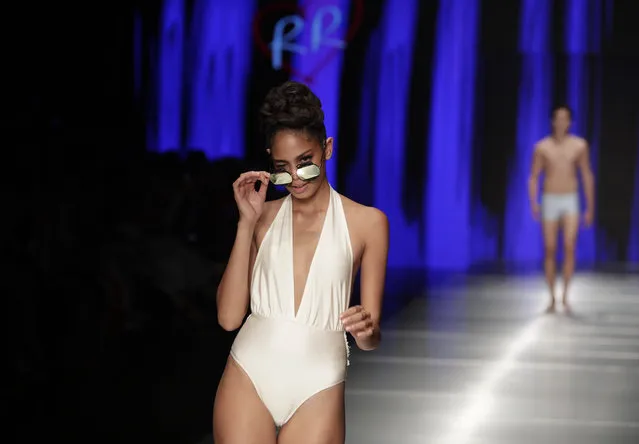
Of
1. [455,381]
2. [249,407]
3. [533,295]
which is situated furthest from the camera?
[533,295]

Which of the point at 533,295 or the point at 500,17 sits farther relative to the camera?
the point at 500,17

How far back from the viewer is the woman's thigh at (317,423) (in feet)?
6.93

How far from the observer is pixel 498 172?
39.6 ft

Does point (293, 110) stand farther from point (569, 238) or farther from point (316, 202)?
point (569, 238)

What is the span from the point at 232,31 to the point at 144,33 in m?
0.99

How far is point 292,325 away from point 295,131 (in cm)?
39

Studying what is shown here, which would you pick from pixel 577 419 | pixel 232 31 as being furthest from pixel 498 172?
pixel 577 419

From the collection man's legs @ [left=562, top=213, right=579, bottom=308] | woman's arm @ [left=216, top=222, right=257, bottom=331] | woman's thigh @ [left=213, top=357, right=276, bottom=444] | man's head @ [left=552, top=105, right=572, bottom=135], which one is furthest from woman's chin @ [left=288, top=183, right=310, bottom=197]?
man's legs @ [left=562, top=213, right=579, bottom=308]

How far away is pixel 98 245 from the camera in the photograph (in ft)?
18.9

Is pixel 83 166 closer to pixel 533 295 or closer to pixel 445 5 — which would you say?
pixel 533 295

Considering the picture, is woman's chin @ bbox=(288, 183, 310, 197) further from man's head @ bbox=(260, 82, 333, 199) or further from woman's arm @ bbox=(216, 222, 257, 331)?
woman's arm @ bbox=(216, 222, 257, 331)

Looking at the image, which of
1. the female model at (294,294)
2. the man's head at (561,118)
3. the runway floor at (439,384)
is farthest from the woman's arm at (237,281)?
the man's head at (561,118)

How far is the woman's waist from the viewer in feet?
7.04

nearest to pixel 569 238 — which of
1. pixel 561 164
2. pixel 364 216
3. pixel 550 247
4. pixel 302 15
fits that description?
pixel 550 247
